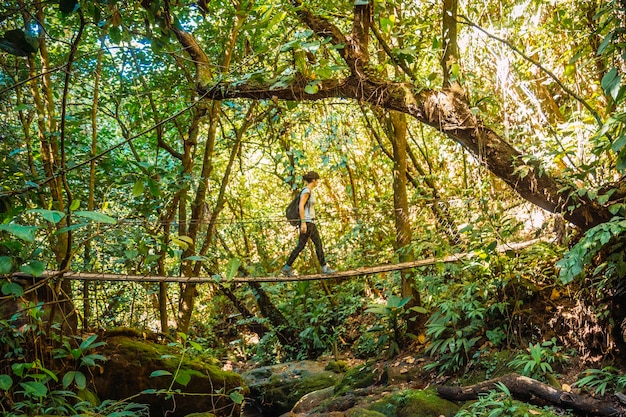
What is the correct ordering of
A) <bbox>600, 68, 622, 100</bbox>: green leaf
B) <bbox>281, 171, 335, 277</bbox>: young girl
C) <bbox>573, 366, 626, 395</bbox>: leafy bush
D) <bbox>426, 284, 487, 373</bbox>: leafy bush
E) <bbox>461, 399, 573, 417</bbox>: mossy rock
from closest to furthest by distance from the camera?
<bbox>600, 68, 622, 100</bbox>: green leaf → <bbox>461, 399, 573, 417</bbox>: mossy rock → <bbox>573, 366, 626, 395</bbox>: leafy bush → <bbox>426, 284, 487, 373</bbox>: leafy bush → <bbox>281, 171, 335, 277</bbox>: young girl

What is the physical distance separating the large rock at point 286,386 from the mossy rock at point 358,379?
265 mm

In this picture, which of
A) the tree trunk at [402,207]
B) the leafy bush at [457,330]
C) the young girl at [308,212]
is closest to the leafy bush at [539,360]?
the leafy bush at [457,330]

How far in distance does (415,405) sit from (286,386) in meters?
1.77

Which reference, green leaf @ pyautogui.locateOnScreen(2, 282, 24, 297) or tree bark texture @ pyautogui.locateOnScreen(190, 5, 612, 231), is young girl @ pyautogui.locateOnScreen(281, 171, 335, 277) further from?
green leaf @ pyautogui.locateOnScreen(2, 282, 24, 297)

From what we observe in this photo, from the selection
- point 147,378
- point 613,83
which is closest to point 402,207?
point 147,378

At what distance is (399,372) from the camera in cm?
386

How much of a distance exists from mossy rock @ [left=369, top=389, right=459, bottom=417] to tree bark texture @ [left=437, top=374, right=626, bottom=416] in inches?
5.0

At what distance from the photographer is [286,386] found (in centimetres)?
444

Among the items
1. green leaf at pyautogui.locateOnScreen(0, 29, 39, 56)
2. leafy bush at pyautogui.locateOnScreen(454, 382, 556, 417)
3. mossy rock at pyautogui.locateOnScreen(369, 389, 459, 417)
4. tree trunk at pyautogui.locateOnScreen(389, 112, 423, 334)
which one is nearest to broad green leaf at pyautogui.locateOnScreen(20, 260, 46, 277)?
green leaf at pyautogui.locateOnScreen(0, 29, 39, 56)

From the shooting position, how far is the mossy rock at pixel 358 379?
394cm

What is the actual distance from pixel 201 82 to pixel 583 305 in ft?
8.75

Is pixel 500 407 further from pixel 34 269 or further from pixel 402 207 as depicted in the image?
pixel 34 269

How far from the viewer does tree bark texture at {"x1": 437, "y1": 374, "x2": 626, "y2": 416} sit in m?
2.38

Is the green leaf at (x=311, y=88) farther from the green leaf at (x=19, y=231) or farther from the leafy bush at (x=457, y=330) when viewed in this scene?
the green leaf at (x=19, y=231)
